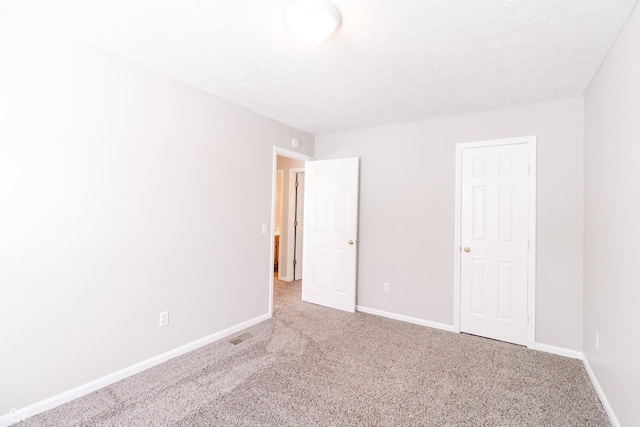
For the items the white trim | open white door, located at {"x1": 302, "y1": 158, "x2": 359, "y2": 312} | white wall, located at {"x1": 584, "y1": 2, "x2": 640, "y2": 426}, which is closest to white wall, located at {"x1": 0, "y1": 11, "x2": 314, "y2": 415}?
open white door, located at {"x1": 302, "y1": 158, "x2": 359, "y2": 312}

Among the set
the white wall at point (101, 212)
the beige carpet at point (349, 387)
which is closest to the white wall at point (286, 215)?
the white wall at point (101, 212)

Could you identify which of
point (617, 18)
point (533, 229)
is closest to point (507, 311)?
point (533, 229)

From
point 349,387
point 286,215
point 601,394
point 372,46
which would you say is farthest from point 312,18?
point 286,215

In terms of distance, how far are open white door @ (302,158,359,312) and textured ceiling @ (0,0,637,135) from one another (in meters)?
1.26

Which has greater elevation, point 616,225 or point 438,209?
point 438,209

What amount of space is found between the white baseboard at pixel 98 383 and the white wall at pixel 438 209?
202cm

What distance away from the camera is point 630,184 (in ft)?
5.42

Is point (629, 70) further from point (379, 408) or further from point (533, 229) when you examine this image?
point (379, 408)

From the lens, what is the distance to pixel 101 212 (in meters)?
2.15

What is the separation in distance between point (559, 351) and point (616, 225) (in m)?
1.61

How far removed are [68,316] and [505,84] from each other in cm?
375

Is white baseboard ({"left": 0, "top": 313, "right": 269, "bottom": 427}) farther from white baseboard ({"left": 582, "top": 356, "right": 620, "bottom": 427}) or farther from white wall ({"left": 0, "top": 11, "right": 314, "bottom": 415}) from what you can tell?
white baseboard ({"left": 582, "top": 356, "right": 620, "bottom": 427})

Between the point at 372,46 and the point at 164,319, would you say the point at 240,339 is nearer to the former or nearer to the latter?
the point at 164,319

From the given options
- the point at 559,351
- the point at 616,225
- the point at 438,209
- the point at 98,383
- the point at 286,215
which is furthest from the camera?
the point at 286,215
